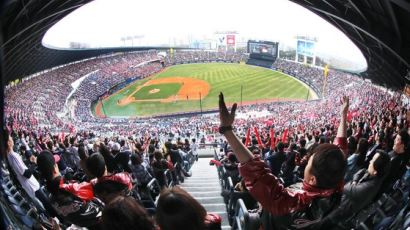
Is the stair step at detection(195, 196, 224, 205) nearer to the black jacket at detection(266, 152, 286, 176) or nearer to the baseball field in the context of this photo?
the black jacket at detection(266, 152, 286, 176)

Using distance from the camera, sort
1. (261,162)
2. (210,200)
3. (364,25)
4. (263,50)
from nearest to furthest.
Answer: (261,162) < (210,200) < (364,25) < (263,50)

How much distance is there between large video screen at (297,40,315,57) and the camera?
34.2 feet

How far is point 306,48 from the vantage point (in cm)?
1091

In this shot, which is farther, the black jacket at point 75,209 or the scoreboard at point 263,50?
the scoreboard at point 263,50

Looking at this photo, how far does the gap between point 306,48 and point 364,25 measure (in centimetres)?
188

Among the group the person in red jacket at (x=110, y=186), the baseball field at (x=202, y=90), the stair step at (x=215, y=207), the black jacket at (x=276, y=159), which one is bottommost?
the baseball field at (x=202, y=90)

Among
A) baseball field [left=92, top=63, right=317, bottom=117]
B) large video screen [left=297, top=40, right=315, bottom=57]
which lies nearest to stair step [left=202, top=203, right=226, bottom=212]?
baseball field [left=92, top=63, right=317, bottom=117]

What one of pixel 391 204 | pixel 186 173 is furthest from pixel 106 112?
pixel 391 204

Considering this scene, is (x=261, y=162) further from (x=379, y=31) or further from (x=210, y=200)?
(x=379, y=31)

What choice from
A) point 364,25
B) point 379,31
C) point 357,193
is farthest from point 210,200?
point 364,25

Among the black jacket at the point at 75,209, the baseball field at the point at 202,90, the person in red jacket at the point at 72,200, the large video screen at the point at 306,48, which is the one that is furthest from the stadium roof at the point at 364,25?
the baseball field at the point at 202,90

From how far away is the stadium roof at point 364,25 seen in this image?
516 centimetres

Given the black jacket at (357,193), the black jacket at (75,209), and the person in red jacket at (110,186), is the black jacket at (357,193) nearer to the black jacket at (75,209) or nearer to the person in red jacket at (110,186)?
the person in red jacket at (110,186)

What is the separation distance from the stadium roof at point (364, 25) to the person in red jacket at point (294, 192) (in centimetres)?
174
